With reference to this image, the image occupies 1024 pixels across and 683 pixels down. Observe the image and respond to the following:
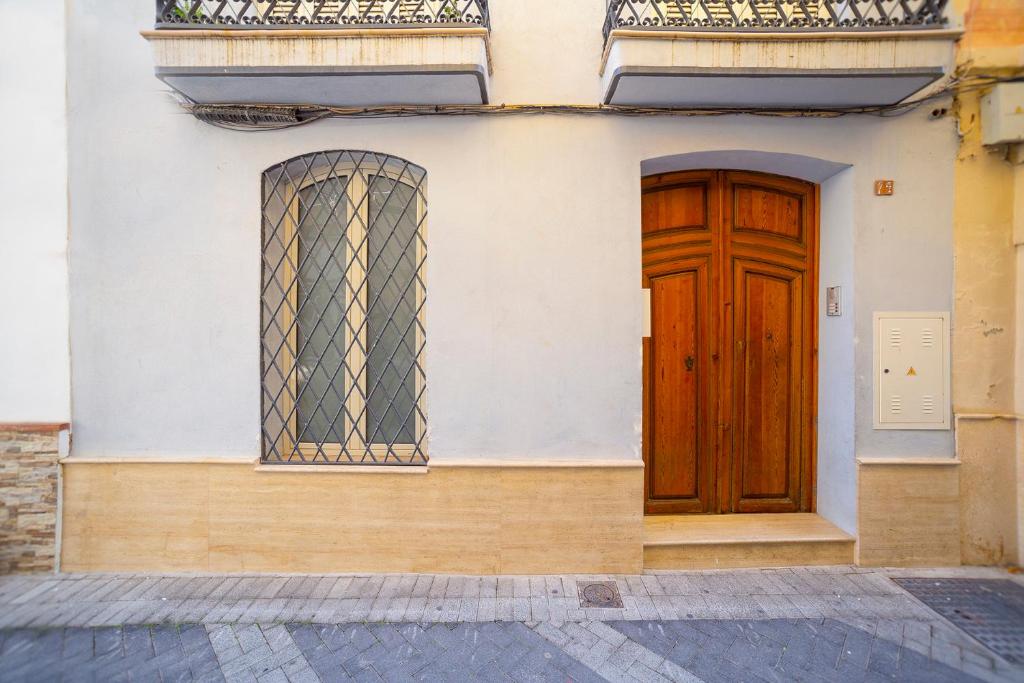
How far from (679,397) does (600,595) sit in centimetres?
191

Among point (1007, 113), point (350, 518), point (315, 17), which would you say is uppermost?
point (315, 17)

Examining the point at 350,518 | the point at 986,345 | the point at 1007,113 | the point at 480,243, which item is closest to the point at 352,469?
the point at 350,518

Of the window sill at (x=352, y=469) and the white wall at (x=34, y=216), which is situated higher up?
the white wall at (x=34, y=216)

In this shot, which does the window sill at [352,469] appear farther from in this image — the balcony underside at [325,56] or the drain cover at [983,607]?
the drain cover at [983,607]

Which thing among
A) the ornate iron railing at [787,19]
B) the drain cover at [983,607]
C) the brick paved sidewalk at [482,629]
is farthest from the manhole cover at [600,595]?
the ornate iron railing at [787,19]

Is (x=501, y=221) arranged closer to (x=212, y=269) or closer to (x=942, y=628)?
(x=212, y=269)

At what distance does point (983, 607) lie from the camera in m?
3.69

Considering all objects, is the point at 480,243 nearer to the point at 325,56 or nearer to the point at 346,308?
the point at 346,308

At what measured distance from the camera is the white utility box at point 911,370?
4.22 meters

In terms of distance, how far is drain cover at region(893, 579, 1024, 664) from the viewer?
3.35 m

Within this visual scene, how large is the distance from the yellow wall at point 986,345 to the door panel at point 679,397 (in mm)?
1973

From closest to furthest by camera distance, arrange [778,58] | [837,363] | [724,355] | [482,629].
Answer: [482,629]
[778,58]
[837,363]
[724,355]

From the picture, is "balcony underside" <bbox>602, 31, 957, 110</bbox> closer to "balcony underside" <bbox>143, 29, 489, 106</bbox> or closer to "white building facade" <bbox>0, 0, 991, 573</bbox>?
"white building facade" <bbox>0, 0, 991, 573</bbox>

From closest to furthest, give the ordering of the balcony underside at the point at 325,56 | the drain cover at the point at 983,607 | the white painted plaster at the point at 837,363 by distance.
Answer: the drain cover at the point at 983,607, the balcony underside at the point at 325,56, the white painted plaster at the point at 837,363
